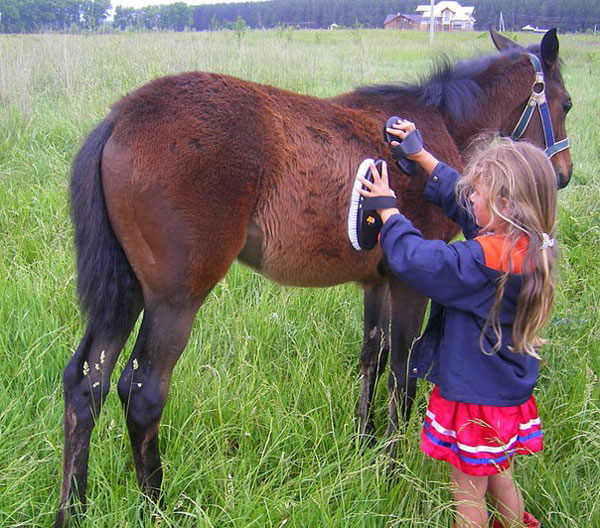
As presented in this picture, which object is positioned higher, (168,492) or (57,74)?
(57,74)

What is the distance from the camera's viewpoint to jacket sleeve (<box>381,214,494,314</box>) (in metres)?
1.72

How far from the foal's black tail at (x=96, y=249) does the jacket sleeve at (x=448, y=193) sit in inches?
48.3

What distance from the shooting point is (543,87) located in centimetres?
280

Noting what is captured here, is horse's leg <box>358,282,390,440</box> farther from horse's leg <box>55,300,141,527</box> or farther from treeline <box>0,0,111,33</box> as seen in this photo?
treeline <box>0,0,111,33</box>

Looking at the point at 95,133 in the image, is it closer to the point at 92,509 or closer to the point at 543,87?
the point at 92,509

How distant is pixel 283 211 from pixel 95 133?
29.5 inches

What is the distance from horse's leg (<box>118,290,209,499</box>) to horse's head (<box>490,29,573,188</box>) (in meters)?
1.99

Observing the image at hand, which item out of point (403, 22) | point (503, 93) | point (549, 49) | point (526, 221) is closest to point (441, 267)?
point (526, 221)

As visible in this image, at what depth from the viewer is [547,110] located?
2.82 metres

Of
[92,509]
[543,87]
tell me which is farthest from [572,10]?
[92,509]

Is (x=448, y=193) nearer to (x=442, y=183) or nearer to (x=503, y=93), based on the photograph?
(x=442, y=183)

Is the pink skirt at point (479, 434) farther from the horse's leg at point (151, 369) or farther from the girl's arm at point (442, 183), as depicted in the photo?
the horse's leg at point (151, 369)

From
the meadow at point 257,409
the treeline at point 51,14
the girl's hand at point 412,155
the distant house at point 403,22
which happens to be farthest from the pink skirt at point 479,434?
the distant house at point 403,22

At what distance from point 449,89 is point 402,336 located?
125cm
